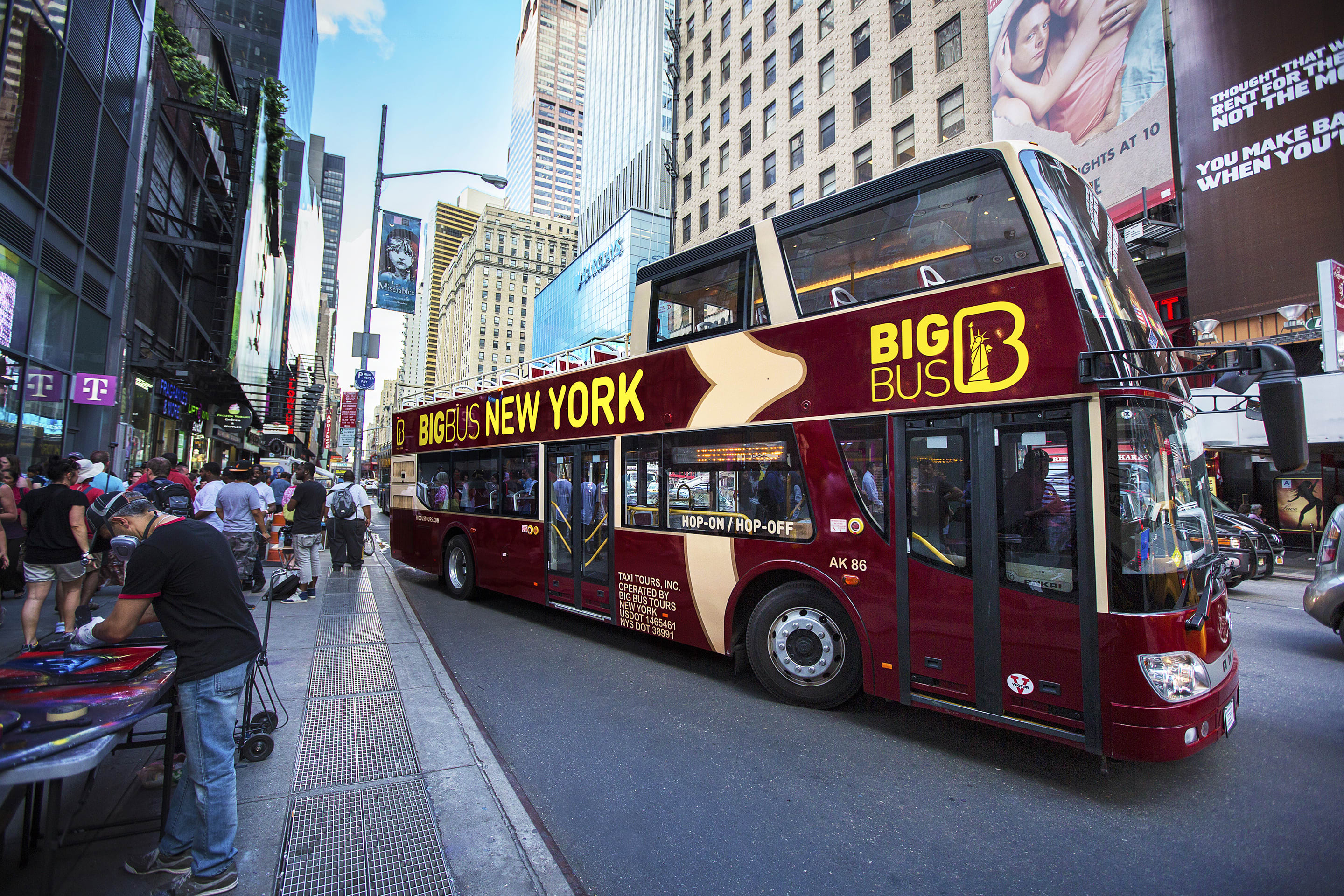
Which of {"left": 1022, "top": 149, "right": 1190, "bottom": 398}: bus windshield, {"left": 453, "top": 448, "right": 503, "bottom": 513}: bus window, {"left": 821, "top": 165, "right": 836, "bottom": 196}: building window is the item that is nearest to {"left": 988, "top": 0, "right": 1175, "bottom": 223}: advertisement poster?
{"left": 821, "top": 165, "right": 836, "bottom": 196}: building window

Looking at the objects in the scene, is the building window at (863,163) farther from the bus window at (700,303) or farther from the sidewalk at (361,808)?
the sidewalk at (361,808)

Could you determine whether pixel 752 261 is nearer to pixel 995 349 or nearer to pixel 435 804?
pixel 995 349

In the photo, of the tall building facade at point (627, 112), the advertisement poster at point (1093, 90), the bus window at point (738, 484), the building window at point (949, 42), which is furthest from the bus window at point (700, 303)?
the tall building facade at point (627, 112)

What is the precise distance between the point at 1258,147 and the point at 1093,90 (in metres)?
4.42

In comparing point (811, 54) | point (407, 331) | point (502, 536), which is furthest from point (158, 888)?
point (407, 331)

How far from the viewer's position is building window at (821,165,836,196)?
2694cm

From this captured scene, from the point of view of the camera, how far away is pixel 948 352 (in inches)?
169

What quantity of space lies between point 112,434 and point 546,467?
13.4 m

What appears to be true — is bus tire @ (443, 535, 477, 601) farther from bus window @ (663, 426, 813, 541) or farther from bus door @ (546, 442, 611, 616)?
bus window @ (663, 426, 813, 541)

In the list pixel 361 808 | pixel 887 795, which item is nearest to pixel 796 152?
pixel 887 795

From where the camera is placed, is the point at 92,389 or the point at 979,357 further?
the point at 92,389

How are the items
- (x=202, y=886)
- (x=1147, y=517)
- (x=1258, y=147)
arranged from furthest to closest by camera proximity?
(x=1258, y=147) → (x=1147, y=517) → (x=202, y=886)

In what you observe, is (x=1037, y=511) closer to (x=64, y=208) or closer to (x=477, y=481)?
(x=477, y=481)

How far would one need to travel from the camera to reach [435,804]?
11.3 ft
